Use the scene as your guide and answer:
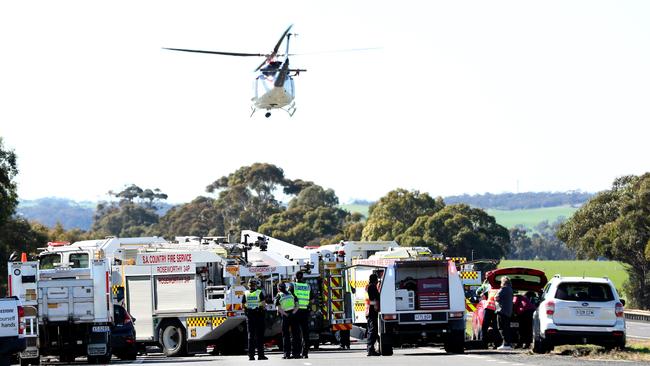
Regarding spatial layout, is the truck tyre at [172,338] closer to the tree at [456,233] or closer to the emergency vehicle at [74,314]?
the emergency vehicle at [74,314]

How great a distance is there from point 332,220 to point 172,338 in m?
95.3

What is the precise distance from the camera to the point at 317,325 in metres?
35.7

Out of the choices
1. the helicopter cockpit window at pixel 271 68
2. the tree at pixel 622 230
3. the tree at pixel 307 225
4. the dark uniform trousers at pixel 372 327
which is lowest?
the dark uniform trousers at pixel 372 327

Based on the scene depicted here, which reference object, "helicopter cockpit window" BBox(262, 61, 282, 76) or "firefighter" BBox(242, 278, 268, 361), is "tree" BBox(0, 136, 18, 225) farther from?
"firefighter" BBox(242, 278, 268, 361)

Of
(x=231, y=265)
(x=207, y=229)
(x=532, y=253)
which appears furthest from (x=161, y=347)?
(x=532, y=253)

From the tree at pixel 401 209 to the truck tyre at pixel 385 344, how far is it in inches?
3253

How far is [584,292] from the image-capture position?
90.8 feet

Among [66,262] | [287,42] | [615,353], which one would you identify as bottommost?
[615,353]

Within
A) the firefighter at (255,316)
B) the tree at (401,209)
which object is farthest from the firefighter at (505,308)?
the tree at (401,209)

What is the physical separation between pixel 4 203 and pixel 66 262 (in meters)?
34.4

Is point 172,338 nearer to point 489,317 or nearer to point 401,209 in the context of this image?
point 489,317

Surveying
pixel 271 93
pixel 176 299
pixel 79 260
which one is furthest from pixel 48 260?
pixel 271 93

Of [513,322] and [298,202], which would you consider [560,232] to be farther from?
[513,322]

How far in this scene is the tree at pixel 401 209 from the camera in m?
113
